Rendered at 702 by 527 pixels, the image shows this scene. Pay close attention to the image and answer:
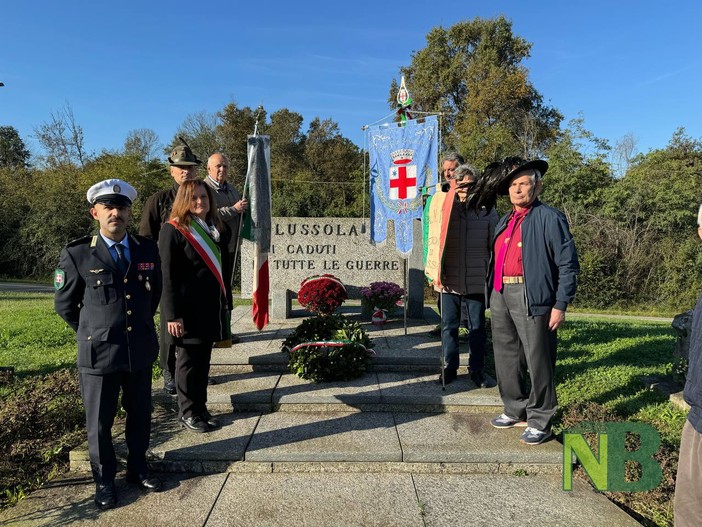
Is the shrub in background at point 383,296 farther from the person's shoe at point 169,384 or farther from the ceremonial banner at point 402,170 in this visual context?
the person's shoe at point 169,384

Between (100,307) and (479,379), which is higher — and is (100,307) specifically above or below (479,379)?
above

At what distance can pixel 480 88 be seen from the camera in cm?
2445

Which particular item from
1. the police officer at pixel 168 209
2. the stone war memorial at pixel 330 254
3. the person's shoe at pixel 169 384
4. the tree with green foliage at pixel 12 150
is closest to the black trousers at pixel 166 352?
the police officer at pixel 168 209

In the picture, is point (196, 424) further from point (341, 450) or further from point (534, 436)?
point (534, 436)

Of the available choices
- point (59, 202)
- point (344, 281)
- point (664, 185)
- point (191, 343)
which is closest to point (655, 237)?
point (664, 185)

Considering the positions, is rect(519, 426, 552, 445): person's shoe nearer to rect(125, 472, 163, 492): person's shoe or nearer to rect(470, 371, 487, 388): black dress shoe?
rect(470, 371, 487, 388): black dress shoe

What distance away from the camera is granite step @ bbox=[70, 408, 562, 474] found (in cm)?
328

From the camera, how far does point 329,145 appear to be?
1188 inches

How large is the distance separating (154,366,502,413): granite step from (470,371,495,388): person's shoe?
57 millimetres

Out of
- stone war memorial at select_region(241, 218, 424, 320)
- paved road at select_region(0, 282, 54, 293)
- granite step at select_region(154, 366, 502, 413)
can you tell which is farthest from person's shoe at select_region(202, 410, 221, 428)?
paved road at select_region(0, 282, 54, 293)

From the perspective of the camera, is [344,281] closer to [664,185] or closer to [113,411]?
[113,411]

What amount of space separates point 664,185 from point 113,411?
63.7 feet

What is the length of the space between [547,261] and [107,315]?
287cm

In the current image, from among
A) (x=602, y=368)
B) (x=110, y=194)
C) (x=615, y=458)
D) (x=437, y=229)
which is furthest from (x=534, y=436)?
(x=110, y=194)
